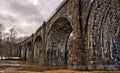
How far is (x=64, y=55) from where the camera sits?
109 feet

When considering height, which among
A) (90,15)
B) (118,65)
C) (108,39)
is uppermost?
(90,15)

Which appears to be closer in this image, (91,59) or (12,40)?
(91,59)

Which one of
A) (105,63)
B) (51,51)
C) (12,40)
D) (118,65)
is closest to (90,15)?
(105,63)

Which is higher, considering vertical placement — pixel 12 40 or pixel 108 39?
pixel 12 40

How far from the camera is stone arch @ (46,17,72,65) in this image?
3059 cm

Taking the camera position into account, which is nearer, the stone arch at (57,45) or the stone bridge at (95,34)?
the stone bridge at (95,34)

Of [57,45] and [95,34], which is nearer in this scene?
[95,34]

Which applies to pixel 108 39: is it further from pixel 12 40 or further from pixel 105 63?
pixel 12 40

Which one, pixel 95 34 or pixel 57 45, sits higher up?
pixel 95 34

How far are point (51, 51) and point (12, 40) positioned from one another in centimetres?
6617

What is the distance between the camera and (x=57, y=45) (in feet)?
105

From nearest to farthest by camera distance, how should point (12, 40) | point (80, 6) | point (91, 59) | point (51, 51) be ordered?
point (91, 59)
point (80, 6)
point (51, 51)
point (12, 40)

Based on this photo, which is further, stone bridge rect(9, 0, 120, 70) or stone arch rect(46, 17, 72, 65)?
stone arch rect(46, 17, 72, 65)

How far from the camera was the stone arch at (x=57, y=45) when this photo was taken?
30.6m
